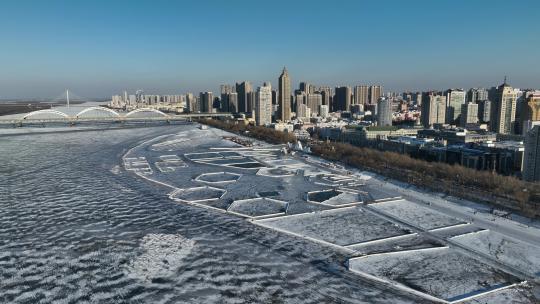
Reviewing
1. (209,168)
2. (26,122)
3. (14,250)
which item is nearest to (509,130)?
(209,168)

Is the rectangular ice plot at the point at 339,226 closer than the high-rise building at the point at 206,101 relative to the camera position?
Yes

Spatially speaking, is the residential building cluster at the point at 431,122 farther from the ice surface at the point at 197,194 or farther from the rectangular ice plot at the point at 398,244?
the ice surface at the point at 197,194

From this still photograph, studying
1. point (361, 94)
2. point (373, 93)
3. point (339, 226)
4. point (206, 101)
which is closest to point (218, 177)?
point (339, 226)

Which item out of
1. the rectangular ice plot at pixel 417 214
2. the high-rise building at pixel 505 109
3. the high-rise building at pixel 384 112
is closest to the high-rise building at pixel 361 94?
the high-rise building at pixel 384 112

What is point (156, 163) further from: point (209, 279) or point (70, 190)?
point (209, 279)

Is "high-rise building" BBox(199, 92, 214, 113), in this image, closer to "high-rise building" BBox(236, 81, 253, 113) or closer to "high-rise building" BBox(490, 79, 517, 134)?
"high-rise building" BBox(236, 81, 253, 113)

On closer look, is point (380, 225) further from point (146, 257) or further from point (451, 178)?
point (451, 178)
